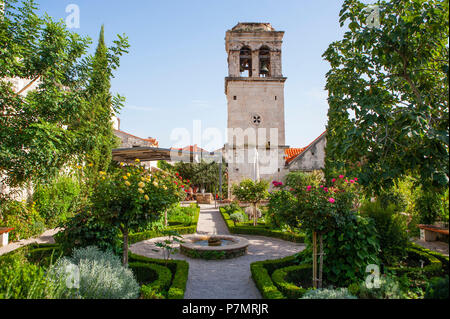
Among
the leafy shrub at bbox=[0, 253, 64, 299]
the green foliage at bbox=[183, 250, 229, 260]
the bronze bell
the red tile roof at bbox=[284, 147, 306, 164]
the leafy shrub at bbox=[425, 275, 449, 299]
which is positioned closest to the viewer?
the leafy shrub at bbox=[425, 275, 449, 299]

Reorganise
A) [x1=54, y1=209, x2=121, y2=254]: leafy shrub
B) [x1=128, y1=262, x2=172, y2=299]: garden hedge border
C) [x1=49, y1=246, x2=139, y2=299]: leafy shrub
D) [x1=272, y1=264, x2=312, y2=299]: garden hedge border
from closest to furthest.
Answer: [x1=49, y1=246, x2=139, y2=299]: leafy shrub
[x1=128, y1=262, x2=172, y2=299]: garden hedge border
[x1=272, y1=264, x2=312, y2=299]: garden hedge border
[x1=54, y1=209, x2=121, y2=254]: leafy shrub

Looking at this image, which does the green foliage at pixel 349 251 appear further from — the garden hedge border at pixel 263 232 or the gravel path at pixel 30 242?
the gravel path at pixel 30 242

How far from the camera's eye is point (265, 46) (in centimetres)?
2494

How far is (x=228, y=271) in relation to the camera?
6840mm

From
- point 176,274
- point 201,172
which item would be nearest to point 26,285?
point 176,274

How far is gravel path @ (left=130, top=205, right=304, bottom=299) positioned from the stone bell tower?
45.8ft

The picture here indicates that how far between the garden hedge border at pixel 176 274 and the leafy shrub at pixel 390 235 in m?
A: 4.51

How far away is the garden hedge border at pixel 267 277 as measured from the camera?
4.55 meters

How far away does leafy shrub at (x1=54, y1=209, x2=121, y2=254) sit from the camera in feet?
18.4

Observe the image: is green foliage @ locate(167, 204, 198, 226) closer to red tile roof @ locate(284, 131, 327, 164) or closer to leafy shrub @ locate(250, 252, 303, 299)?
leafy shrub @ locate(250, 252, 303, 299)

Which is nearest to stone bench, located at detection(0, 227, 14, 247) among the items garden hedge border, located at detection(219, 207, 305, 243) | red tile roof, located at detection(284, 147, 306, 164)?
garden hedge border, located at detection(219, 207, 305, 243)

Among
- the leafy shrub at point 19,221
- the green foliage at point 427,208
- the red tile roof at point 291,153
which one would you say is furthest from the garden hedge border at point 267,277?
the red tile roof at point 291,153
